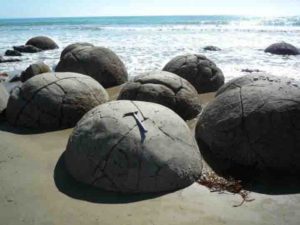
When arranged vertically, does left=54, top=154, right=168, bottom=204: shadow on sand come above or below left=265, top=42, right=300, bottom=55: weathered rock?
above

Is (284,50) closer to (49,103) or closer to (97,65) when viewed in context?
(97,65)

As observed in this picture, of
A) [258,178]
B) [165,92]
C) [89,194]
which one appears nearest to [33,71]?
[165,92]

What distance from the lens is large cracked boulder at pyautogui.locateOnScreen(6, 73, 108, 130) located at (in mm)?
6488

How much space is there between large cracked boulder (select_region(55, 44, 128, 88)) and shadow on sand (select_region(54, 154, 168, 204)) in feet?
18.5

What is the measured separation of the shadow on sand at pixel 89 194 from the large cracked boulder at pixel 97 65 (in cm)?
565

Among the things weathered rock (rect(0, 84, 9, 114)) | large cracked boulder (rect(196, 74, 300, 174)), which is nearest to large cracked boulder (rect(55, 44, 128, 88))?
weathered rock (rect(0, 84, 9, 114))

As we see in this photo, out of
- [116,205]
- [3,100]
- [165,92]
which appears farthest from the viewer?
[3,100]

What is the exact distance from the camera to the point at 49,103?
6480mm

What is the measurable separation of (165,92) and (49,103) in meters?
1.82

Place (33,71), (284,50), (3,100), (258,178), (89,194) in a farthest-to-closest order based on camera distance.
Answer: (284,50)
(33,71)
(3,100)
(258,178)
(89,194)

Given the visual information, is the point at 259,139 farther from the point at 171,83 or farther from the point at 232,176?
the point at 171,83

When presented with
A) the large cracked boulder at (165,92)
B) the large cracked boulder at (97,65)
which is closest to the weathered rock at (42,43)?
the large cracked boulder at (97,65)

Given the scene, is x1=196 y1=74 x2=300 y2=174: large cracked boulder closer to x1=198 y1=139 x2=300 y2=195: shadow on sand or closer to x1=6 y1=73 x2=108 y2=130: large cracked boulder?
x1=198 y1=139 x2=300 y2=195: shadow on sand

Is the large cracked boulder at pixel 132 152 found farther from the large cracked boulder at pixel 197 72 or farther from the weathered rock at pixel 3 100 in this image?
the large cracked boulder at pixel 197 72
